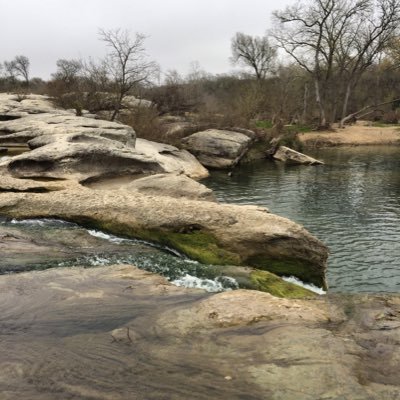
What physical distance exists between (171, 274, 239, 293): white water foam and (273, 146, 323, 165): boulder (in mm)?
22189

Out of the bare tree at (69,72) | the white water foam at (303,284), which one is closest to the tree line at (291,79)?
the bare tree at (69,72)

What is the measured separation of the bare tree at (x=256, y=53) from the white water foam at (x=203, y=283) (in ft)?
178

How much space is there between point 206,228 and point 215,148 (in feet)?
62.4

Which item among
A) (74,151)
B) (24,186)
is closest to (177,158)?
(74,151)

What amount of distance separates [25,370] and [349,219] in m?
12.3

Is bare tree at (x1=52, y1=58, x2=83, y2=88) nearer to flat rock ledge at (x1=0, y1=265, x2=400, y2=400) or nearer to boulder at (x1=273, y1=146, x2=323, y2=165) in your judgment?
boulder at (x1=273, y1=146, x2=323, y2=165)

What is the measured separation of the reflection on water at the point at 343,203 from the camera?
10984 millimetres

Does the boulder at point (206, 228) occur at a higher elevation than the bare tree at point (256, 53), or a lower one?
lower

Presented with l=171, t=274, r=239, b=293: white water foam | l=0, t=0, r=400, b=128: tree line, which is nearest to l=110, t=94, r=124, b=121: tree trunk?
l=0, t=0, r=400, b=128: tree line

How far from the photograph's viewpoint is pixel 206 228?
9625mm

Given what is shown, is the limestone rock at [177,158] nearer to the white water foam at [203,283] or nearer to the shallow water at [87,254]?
the shallow water at [87,254]

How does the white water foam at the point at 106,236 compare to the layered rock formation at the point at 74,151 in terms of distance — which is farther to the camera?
the layered rock formation at the point at 74,151

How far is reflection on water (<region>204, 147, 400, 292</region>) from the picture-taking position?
1098 cm

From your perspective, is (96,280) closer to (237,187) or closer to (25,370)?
(25,370)
